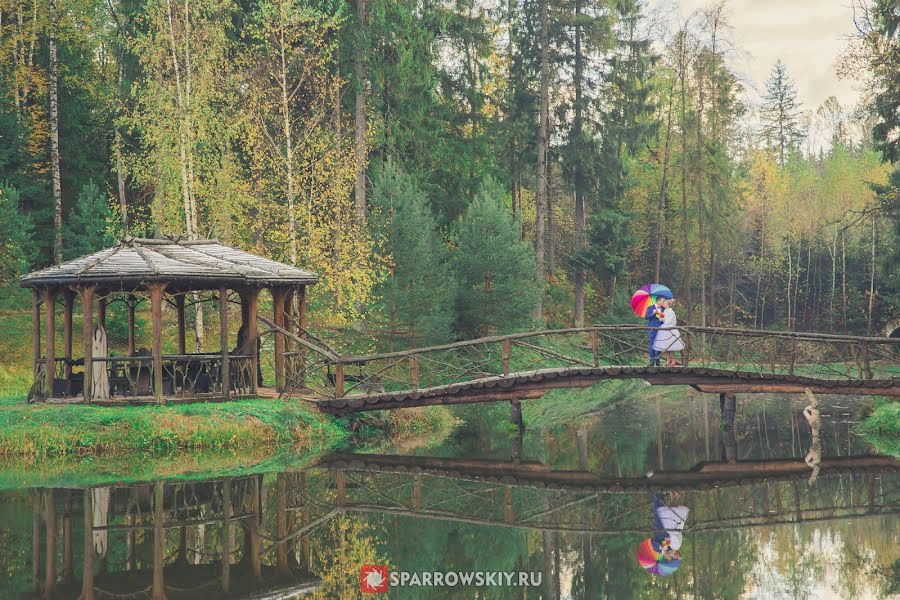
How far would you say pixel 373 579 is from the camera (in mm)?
10906

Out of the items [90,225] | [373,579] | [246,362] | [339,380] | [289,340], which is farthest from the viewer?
[90,225]

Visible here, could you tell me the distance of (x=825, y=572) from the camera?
1147 cm

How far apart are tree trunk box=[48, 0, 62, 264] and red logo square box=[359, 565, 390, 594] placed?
25102mm

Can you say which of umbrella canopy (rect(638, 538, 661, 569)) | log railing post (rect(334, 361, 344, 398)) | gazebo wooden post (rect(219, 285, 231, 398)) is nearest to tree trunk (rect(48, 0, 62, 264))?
gazebo wooden post (rect(219, 285, 231, 398))

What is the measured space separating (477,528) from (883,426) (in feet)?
43.2

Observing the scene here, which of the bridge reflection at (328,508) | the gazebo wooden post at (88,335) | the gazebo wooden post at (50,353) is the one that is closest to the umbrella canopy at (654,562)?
the bridge reflection at (328,508)

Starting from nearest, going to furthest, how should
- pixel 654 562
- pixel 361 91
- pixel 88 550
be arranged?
1. pixel 654 562
2. pixel 88 550
3. pixel 361 91

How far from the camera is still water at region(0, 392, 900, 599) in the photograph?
35.7ft

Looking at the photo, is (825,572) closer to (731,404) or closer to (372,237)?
(731,404)

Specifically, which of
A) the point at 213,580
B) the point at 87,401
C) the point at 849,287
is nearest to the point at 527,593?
the point at 213,580

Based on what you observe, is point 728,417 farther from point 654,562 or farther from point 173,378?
point 173,378

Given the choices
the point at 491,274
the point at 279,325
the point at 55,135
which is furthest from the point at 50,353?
the point at 55,135

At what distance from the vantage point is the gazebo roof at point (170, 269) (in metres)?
20.2

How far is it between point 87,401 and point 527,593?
13.3 m
